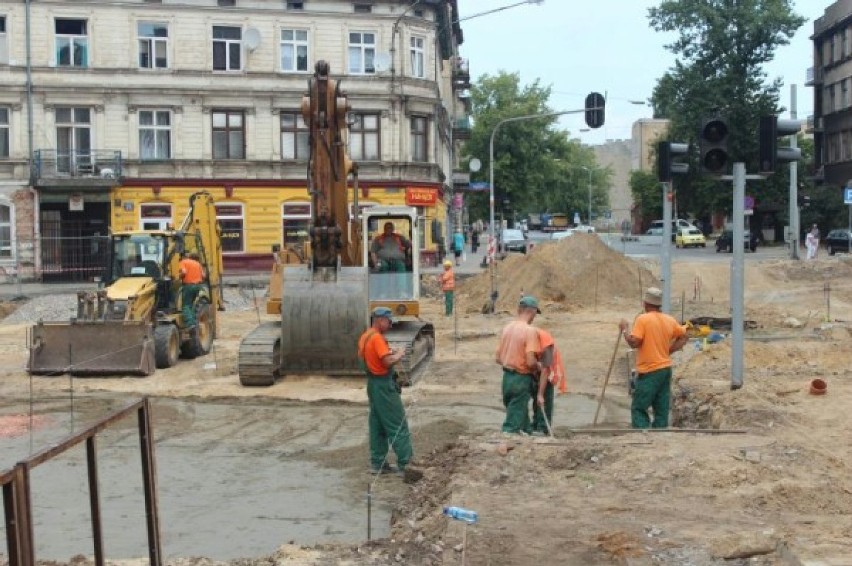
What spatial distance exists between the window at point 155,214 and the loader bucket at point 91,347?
78.2ft

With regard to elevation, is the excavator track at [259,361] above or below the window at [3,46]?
below

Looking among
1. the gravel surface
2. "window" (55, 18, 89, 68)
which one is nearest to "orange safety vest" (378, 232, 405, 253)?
the gravel surface

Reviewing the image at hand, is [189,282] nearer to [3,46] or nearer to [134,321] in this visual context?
[134,321]

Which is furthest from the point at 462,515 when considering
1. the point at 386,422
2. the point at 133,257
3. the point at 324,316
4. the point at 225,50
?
the point at 225,50

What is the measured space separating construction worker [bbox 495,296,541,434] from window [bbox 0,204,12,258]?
33553mm

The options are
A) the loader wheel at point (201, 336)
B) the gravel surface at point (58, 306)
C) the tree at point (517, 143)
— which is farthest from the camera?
the tree at point (517, 143)

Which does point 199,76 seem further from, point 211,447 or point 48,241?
point 211,447

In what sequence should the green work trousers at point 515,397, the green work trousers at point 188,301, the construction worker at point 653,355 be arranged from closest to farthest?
the green work trousers at point 515,397 < the construction worker at point 653,355 < the green work trousers at point 188,301

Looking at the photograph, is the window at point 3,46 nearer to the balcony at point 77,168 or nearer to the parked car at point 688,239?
the balcony at point 77,168

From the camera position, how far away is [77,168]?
40.8 m

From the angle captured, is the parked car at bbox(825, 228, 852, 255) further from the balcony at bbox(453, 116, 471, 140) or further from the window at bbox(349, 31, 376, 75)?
the window at bbox(349, 31, 376, 75)

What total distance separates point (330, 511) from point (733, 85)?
58.3 metres

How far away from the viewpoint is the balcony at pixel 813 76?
238 feet

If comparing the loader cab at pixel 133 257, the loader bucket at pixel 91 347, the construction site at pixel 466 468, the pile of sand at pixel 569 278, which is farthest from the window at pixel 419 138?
the loader bucket at pixel 91 347
